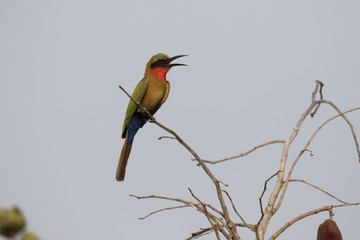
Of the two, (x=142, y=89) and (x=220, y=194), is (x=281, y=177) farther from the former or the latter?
(x=142, y=89)

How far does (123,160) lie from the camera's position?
5375mm

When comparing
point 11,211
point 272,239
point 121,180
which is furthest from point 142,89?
point 11,211

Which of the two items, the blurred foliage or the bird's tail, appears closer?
the blurred foliage

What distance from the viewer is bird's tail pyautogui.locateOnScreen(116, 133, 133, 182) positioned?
517cm

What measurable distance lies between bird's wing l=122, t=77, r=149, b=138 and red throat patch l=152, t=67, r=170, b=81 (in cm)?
17

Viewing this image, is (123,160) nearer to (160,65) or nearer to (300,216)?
(160,65)

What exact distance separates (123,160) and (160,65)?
1471 millimetres

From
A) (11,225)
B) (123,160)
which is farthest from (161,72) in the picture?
(11,225)

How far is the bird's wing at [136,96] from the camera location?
5605 mm

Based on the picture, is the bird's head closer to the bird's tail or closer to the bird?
the bird

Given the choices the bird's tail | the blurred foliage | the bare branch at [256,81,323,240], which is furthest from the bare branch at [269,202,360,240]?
the bird's tail

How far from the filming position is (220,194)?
2.07m

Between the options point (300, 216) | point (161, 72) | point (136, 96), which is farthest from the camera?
point (161, 72)

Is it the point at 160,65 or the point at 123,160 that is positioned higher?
the point at 160,65
